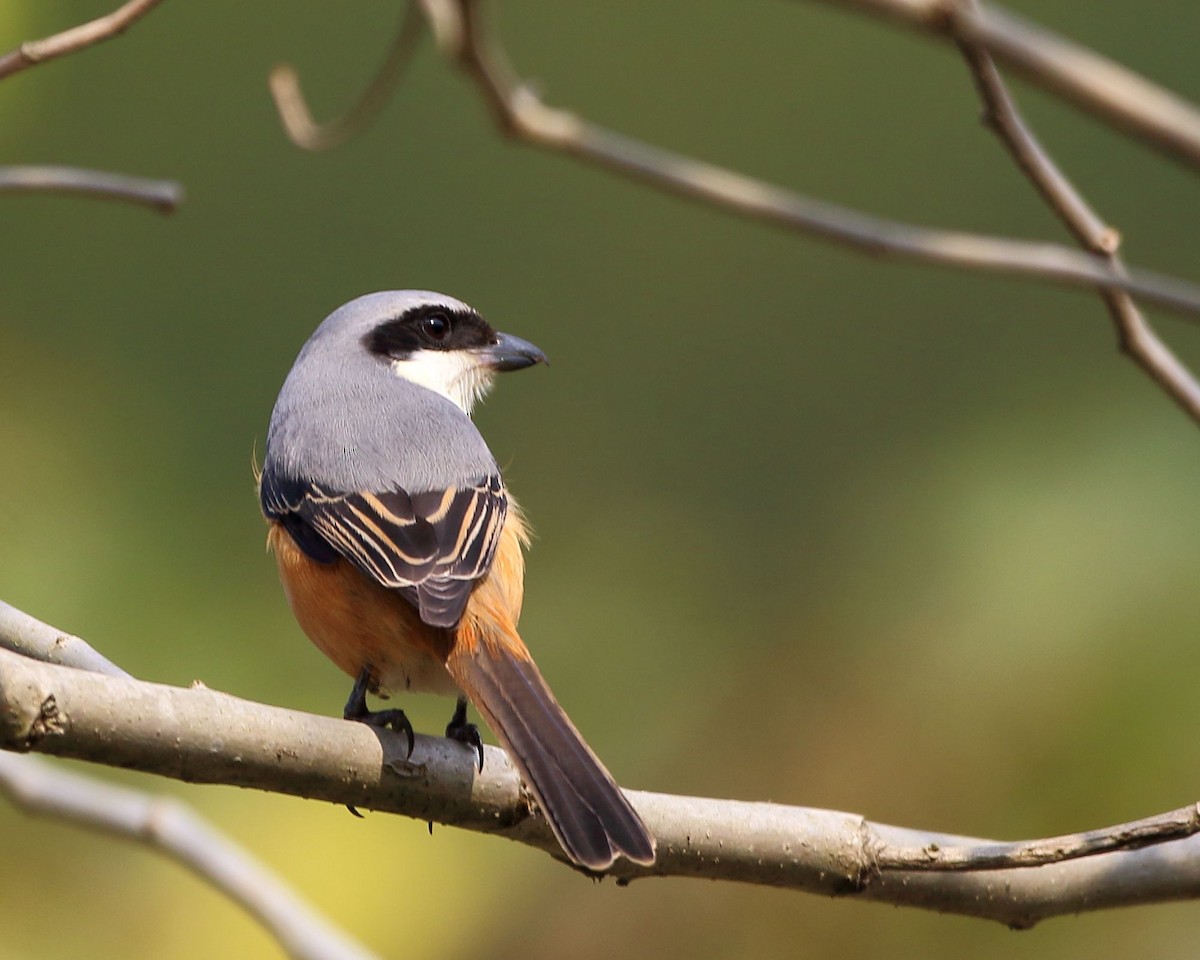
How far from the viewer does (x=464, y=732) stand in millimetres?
2650

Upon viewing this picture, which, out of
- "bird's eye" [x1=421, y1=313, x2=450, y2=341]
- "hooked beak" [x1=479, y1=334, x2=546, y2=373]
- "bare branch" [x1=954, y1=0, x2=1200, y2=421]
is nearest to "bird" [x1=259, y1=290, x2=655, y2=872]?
"bird's eye" [x1=421, y1=313, x2=450, y2=341]

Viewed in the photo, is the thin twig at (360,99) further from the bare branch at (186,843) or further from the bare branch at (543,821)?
the bare branch at (186,843)

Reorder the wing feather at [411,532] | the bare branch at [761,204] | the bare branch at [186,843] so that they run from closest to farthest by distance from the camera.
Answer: the bare branch at [761,204], the wing feather at [411,532], the bare branch at [186,843]

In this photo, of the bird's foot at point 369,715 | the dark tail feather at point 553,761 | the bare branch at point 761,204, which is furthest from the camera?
the bird's foot at point 369,715

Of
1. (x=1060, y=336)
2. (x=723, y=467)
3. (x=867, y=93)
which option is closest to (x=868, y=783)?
(x=723, y=467)

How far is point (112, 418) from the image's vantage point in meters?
5.88

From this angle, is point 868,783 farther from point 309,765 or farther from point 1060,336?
point 309,765

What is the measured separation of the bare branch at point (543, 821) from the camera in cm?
202

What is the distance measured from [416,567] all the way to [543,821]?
615 millimetres

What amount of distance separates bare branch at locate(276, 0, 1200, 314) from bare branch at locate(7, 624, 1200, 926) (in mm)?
971

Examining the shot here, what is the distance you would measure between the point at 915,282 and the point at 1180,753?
3.12 m

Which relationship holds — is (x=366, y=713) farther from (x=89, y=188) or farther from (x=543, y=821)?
(x=89, y=188)

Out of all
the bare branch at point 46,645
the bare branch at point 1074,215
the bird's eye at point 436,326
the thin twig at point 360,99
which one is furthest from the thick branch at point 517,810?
the bird's eye at point 436,326

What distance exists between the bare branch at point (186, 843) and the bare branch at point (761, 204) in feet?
6.78
